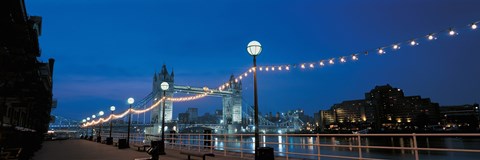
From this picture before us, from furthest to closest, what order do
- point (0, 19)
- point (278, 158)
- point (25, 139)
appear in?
point (25, 139)
point (278, 158)
point (0, 19)

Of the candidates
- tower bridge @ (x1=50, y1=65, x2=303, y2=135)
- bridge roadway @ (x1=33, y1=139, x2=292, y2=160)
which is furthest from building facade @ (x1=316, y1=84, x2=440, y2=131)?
bridge roadway @ (x1=33, y1=139, x2=292, y2=160)

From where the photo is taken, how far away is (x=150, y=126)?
94.5 m

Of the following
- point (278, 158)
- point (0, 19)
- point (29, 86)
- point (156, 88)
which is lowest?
point (278, 158)

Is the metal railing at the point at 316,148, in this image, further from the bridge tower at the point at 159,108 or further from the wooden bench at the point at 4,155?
the bridge tower at the point at 159,108

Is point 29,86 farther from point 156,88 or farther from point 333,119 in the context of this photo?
point 333,119

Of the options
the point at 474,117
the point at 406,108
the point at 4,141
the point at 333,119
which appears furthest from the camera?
the point at 333,119

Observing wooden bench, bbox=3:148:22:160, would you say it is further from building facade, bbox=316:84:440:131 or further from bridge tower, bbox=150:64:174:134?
building facade, bbox=316:84:440:131

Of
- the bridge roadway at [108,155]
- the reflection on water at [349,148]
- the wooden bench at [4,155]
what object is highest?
the wooden bench at [4,155]

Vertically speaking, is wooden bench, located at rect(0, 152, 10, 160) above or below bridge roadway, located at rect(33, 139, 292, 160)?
above

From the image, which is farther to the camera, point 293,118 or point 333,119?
point 333,119

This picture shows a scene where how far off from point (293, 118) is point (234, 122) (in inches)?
1868

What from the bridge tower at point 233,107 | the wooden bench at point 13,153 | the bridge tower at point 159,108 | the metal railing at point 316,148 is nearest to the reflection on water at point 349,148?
the metal railing at point 316,148

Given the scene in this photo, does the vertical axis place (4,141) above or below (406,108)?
below

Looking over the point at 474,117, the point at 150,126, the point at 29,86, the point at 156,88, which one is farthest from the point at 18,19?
the point at 474,117
